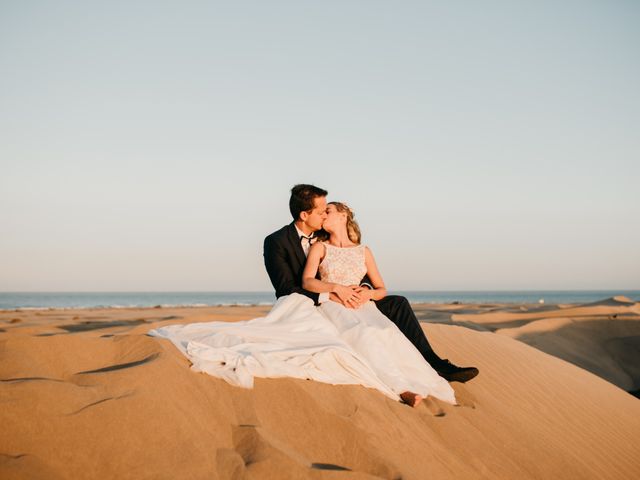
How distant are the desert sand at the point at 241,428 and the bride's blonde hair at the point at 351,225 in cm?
212

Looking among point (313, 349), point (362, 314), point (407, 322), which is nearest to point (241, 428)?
point (313, 349)

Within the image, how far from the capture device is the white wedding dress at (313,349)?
15.2 feet

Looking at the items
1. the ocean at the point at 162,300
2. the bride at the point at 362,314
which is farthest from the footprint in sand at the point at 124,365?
the ocean at the point at 162,300

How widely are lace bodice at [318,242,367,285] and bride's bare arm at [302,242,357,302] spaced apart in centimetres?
9

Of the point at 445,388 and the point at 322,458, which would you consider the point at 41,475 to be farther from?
A: the point at 445,388

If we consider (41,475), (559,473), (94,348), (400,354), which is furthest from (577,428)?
(41,475)

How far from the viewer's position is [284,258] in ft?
22.6

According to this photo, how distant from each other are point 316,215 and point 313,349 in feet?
6.95

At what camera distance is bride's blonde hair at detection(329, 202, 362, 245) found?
7.02m

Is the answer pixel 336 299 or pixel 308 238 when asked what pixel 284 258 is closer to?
pixel 308 238

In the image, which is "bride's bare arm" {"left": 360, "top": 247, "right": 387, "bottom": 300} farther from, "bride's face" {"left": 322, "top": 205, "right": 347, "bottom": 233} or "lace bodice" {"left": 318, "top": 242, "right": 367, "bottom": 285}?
"bride's face" {"left": 322, "top": 205, "right": 347, "bottom": 233}

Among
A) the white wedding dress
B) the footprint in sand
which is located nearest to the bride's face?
the white wedding dress

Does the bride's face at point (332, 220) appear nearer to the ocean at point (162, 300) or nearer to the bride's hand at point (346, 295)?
the bride's hand at point (346, 295)

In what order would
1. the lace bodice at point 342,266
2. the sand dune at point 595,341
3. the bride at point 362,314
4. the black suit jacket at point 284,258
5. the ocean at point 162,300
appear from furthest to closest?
1. the ocean at point 162,300
2. the sand dune at point 595,341
3. the black suit jacket at point 284,258
4. the lace bodice at point 342,266
5. the bride at point 362,314
